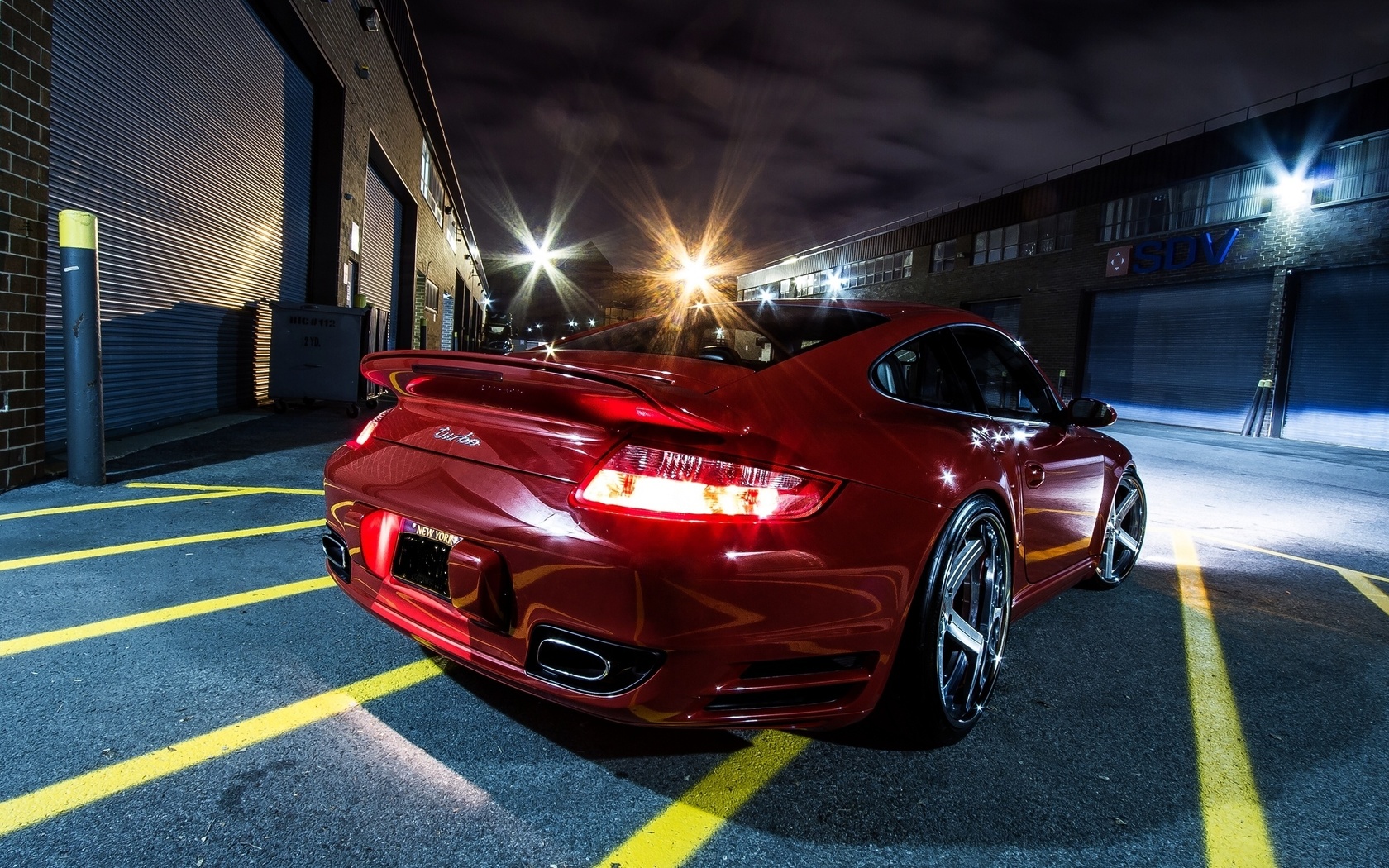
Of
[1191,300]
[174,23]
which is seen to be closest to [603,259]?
[1191,300]

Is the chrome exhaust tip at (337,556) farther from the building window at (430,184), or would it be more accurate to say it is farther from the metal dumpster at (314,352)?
the building window at (430,184)

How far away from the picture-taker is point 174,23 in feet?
26.0

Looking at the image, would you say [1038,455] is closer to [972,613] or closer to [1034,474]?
[1034,474]

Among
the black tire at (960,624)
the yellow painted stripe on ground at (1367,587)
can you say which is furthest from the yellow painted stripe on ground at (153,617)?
the yellow painted stripe on ground at (1367,587)

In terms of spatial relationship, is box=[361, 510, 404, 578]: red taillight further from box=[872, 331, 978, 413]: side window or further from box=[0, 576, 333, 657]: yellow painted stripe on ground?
box=[872, 331, 978, 413]: side window

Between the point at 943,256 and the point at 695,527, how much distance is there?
34613 mm

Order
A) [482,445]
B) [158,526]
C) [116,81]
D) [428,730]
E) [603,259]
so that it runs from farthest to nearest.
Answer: [603,259] < [116,81] < [158,526] < [428,730] < [482,445]

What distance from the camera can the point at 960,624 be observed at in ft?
7.66

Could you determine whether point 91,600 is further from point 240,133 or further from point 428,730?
point 240,133

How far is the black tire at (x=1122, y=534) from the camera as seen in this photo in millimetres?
3912

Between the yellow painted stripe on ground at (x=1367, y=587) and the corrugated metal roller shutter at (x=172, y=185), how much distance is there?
8.54 meters

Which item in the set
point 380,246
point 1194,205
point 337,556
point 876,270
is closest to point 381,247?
point 380,246

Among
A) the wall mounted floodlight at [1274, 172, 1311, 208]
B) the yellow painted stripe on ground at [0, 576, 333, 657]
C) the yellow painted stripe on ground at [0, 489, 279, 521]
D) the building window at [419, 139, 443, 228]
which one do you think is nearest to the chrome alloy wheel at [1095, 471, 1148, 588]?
the yellow painted stripe on ground at [0, 576, 333, 657]

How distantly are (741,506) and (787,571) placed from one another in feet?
0.61
